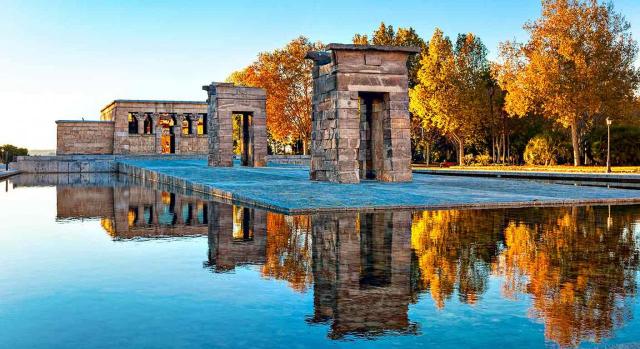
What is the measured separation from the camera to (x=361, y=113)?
77.8 ft

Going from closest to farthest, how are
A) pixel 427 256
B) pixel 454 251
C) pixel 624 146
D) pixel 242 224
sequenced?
1. pixel 427 256
2. pixel 454 251
3. pixel 242 224
4. pixel 624 146

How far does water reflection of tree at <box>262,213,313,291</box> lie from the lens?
23.9 feet

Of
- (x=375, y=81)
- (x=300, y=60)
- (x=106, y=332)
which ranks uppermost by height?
(x=300, y=60)

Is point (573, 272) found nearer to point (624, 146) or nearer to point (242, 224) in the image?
point (242, 224)

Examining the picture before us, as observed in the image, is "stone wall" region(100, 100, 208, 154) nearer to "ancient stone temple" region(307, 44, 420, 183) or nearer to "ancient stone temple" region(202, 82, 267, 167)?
"ancient stone temple" region(202, 82, 267, 167)

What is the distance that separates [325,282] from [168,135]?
187 ft

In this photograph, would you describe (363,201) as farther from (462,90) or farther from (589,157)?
(462,90)

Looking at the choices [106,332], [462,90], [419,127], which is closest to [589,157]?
[462,90]

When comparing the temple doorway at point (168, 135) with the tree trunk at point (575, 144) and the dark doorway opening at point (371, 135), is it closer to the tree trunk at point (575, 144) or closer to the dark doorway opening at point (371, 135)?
the tree trunk at point (575, 144)

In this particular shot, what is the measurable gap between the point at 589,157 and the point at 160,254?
41.5 m

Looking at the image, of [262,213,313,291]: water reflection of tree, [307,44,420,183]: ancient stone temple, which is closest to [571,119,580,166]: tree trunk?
[307,44,420,183]: ancient stone temple

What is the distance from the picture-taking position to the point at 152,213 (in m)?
15.1

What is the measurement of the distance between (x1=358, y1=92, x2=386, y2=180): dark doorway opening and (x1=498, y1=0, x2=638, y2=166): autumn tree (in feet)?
71.1

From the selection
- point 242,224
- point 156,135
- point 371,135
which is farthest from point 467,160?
point 242,224
